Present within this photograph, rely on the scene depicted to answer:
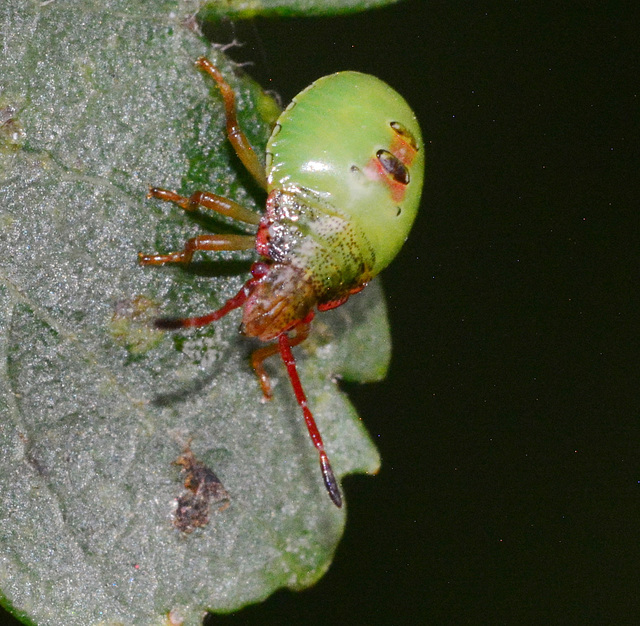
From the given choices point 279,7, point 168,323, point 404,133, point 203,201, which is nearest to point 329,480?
point 168,323

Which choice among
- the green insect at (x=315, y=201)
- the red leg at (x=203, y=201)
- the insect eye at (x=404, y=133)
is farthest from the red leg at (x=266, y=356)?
the insect eye at (x=404, y=133)

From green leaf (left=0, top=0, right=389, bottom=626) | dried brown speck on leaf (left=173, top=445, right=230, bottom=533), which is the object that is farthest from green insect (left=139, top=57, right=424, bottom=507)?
dried brown speck on leaf (left=173, top=445, right=230, bottom=533)

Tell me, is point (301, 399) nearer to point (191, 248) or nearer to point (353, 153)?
point (191, 248)

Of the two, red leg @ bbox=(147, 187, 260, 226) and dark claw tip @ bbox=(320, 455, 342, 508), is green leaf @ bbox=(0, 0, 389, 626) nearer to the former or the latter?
red leg @ bbox=(147, 187, 260, 226)

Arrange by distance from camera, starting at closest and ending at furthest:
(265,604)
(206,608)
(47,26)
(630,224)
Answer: (47,26)
(206,608)
(265,604)
(630,224)

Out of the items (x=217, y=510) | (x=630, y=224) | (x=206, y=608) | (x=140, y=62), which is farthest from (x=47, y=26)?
(x=630, y=224)

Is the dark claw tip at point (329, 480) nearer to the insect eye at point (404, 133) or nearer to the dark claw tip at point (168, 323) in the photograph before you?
the dark claw tip at point (168, 323)

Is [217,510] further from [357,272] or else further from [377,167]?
[377,167]
